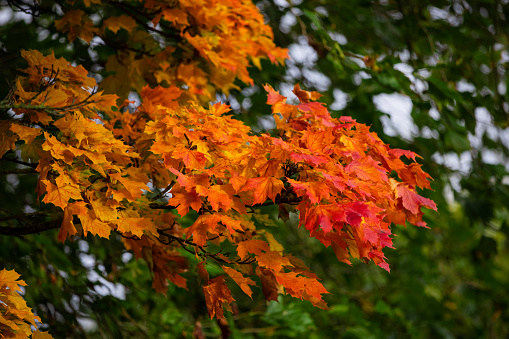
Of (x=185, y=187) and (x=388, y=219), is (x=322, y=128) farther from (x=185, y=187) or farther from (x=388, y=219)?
(x=185, y=187)

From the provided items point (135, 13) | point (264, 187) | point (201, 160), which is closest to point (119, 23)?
point (135, 13)

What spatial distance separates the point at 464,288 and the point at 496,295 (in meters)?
0.61

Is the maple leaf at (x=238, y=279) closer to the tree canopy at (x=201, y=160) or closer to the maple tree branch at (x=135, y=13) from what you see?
the tree canopy at (x=201, y=160)

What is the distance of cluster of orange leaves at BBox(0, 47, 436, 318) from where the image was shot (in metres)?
1.18

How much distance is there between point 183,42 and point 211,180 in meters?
0.78

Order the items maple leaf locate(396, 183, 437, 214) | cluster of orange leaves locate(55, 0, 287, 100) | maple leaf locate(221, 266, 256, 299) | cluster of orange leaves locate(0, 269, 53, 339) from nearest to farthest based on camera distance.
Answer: cluster of orange leaves locate(0, 269, 53, 339), maple leaf locate(221, 266, 256, 299), maple leaf locate(396, 183, 437, 214), cluster of orange leaves locate(55, 0, 287, 100)

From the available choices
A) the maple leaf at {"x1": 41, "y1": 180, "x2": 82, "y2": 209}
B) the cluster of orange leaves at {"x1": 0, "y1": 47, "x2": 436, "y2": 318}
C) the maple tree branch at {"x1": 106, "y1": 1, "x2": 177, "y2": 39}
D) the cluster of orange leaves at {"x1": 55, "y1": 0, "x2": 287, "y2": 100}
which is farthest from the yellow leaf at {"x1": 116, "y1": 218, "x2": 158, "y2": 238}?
the maple tree branch at {"x1": 106, "y1": 1, "x2": 177, "y2": 39}

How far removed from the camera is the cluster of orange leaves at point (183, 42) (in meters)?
1.74

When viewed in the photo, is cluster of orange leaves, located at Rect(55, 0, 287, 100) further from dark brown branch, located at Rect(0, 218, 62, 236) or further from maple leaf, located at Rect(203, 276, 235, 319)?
maple leaf, located at Rect(203, 276, 235, 319)

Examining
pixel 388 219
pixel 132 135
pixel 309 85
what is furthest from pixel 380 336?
pixel 132 135

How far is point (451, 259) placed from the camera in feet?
18.8

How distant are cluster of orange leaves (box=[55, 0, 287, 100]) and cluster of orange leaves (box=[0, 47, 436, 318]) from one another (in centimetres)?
42

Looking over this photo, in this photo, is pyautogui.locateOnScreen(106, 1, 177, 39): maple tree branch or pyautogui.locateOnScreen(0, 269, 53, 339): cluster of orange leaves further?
pyautogui.locateOnScreen(106, 1, 177, 39): maple tree branch

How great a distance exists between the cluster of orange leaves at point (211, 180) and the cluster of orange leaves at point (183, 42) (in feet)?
1.37
